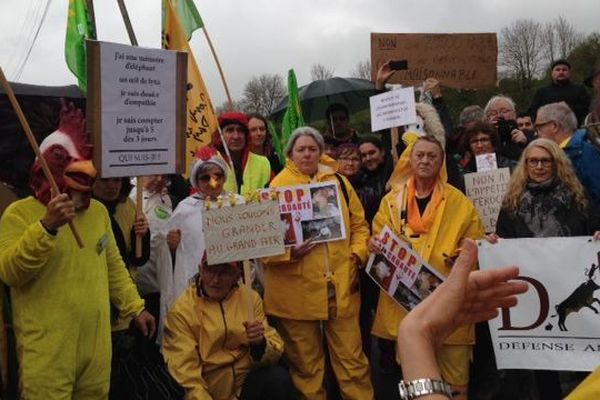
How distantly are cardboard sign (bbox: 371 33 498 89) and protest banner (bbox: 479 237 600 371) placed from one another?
2.84 metres

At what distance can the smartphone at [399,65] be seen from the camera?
6145 millimetres

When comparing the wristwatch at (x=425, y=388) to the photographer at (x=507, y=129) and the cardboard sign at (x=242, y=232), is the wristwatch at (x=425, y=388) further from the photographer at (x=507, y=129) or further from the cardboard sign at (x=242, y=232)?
the photographer at (x=507, y=129)

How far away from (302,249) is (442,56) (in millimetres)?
3163

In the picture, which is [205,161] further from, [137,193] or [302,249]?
[302,249]

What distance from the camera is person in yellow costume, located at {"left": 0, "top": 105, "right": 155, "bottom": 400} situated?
2.96m

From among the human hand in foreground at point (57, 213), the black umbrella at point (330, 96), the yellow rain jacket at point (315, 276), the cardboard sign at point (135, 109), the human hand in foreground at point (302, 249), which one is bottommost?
the yellow rain jacket at point (315, 276)

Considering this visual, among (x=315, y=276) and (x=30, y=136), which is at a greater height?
(x=30, y=136)

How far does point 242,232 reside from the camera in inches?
153

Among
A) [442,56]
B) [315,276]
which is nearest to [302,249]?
[315,276]

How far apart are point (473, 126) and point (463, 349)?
1954 millimetres

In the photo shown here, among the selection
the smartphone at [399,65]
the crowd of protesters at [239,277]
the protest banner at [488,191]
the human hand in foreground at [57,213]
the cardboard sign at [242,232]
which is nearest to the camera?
the human hand in foreground at [57,213]

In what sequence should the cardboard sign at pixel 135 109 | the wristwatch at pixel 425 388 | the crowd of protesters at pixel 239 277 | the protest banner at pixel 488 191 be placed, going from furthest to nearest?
1. the protest banner at pixel 488 191
2. the cardboard sign at pixel 135 109
3. the crowd of protesters at pixel 239 277
4. the wristwatch at pixel 425 388

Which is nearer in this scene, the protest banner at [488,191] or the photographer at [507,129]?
the protest banner at [488,191]

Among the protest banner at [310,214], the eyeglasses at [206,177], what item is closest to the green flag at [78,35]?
the eyeglasses at [206,177]
